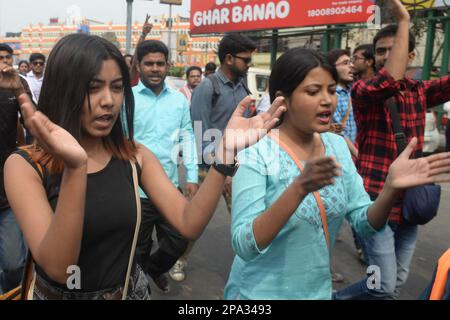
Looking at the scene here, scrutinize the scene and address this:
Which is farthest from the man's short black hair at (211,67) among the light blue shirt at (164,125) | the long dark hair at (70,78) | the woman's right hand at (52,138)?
the woman's right hand at (52,138)

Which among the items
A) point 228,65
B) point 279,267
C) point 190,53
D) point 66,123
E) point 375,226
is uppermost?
point 190,53

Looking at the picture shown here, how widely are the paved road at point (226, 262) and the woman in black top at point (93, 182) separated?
75.6 inches

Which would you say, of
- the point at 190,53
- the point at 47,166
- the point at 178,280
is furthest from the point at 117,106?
the point at 190,53

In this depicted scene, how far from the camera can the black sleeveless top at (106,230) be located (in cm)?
154

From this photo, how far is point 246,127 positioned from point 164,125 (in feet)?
6.13

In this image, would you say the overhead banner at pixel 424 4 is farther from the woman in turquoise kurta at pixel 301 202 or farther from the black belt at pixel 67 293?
the black belt at pixel 67 293

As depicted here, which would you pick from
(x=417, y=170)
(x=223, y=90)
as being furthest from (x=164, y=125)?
(x=417, y=170)

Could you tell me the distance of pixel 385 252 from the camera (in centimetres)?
256

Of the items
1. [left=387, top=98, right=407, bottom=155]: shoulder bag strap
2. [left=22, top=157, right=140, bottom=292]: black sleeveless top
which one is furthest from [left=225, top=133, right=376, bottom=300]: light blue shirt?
[left=387, top=98, right=407, bottom=155]: shoulder bag strap

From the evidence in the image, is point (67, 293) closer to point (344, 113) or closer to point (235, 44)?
point (235, 44)

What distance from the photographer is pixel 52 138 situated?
129 centimetres

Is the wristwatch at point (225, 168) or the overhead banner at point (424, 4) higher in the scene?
the overhead banner at point (424, 4)

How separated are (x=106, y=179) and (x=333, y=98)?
0.93m

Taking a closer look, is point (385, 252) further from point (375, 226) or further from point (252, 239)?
point (252, 239)
